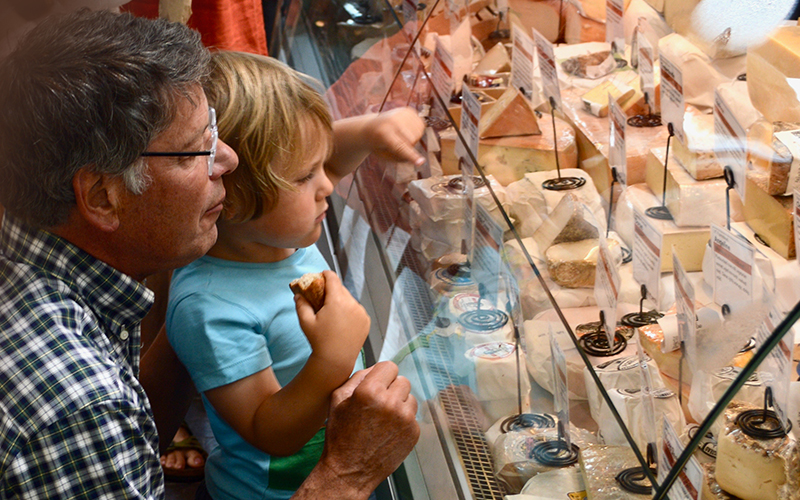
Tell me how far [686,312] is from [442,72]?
107 cm

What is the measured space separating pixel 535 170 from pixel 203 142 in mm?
902

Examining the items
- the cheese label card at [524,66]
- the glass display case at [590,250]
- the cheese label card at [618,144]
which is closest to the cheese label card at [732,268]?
the glass display case at [590,250]

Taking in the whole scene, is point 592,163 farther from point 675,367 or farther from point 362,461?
point 362,461

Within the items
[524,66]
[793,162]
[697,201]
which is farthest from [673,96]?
[524,66]

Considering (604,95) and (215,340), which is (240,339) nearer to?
(215,340)

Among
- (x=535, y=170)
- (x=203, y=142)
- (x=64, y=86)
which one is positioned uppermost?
(x=64, y=86)

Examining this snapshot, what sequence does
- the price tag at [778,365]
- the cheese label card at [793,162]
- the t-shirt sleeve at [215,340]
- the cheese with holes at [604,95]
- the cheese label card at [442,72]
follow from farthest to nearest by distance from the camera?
the cheese label card at [442,72] → the cheese with holes at [604,95] → the t-shirt sleeve at [215,340] → the cheese label card at [793,162] → the price tag at [778,365]

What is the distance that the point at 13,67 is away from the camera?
2.87 ft

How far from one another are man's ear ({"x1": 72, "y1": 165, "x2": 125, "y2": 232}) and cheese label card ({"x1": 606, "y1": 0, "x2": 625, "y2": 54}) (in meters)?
1.31

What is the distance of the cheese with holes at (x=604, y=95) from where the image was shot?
5.53 ft

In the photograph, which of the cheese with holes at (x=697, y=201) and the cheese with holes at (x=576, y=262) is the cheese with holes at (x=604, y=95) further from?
the cheese with holes at (x=576, y=262)

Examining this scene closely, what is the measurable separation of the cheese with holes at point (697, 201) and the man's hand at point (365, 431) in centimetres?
56

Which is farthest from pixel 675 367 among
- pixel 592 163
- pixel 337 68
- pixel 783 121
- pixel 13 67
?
pixel 337 68

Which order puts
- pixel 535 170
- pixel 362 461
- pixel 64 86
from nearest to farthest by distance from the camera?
pixel 64 86 < pixel 362 461 < pixel 535 170
